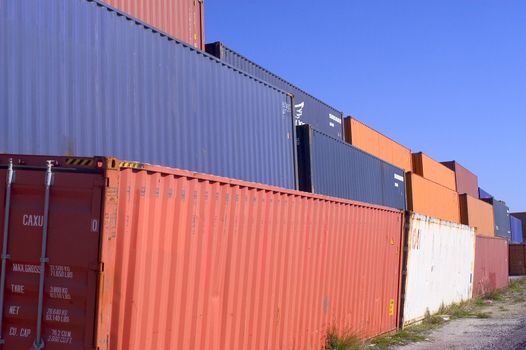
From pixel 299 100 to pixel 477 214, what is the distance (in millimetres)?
21447

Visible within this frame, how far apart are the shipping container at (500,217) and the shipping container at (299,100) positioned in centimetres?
2833

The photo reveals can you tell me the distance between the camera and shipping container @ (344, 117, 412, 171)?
21.0m

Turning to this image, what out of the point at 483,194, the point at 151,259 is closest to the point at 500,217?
the point at 483,194

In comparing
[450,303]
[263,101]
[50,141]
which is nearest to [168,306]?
[50,141]

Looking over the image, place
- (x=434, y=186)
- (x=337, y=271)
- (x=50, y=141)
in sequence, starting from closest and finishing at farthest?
(x=50, y=141)
(x=337, y=271)
(x=434, y=186)

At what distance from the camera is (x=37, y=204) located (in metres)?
5.29

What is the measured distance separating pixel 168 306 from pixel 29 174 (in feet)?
5.90

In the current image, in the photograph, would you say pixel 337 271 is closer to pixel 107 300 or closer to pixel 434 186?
pixel 107 300

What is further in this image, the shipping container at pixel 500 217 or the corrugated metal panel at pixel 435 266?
the shipping container at pixel 500 217

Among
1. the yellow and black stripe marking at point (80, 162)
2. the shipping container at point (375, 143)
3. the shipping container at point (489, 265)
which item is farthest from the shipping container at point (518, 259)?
the yellow and black stripe marking at point (80, 162)

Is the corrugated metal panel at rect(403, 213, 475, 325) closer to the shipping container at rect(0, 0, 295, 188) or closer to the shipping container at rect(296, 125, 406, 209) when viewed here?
the shipping container at rect(296, 125, 406, 209)

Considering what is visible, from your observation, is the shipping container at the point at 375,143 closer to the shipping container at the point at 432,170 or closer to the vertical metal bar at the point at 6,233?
the shipping container at the point at 432,170

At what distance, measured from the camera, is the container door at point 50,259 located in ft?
16.7

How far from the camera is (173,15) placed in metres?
10.6
